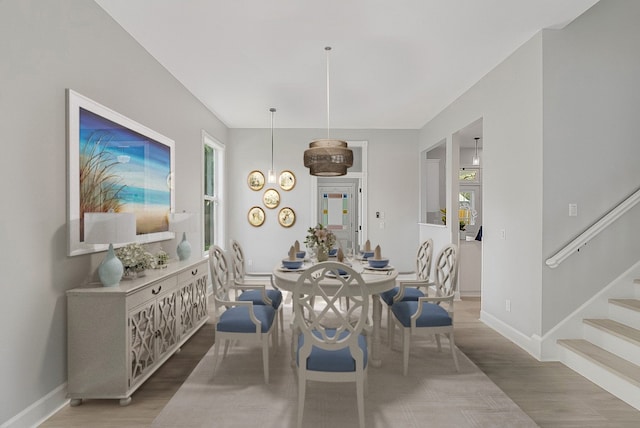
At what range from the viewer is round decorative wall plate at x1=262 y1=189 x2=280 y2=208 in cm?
648

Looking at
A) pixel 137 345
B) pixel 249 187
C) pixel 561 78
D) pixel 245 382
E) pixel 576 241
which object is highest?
pixel 561 78

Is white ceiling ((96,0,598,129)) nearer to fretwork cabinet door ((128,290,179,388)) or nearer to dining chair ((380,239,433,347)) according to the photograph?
dining chair ((380,239,433,347))

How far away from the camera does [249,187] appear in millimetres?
6512

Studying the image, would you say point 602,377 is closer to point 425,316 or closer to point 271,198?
point 425,316

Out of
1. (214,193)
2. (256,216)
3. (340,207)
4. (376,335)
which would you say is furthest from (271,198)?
(376,335)

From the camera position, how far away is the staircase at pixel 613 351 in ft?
7.82

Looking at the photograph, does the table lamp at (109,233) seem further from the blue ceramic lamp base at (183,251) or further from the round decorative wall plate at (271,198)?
the round decorative wall plate at (271,198)

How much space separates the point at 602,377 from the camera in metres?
2.54

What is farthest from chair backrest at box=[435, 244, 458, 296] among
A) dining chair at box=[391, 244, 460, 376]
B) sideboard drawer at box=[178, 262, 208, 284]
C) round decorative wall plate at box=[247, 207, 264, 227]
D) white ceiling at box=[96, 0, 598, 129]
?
round decorative wall plate at box=[247, 207, 264, 227]

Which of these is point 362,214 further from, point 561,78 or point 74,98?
point 74,98

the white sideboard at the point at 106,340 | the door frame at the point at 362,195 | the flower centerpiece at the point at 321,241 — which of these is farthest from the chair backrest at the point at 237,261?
the door frame at the point at 362,195

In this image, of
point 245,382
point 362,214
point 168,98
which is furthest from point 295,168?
point 245,382

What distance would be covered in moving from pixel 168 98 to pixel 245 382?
3.06 metres

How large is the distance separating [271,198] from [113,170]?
3786 mm
